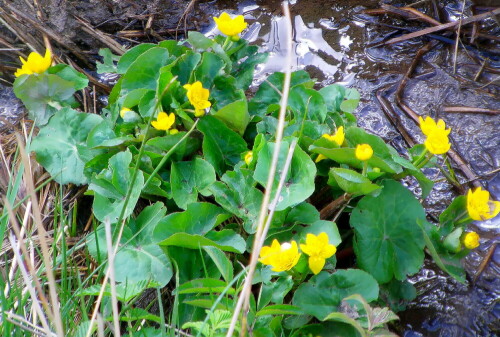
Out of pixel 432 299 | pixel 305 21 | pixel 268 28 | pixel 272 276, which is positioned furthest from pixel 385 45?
pixel 272 276

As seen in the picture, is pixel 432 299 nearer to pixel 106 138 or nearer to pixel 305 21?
pixel 106 138

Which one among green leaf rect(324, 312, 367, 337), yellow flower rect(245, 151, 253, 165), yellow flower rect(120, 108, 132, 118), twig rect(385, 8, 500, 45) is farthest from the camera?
twig rect(385, 8, 500, 45)

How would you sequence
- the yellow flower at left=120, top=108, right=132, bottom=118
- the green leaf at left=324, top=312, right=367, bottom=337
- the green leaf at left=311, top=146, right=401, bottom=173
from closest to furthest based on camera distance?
the green leaf at left=324, top=312, right=367, bottom=337, the green leaf at left=311, top=146, right=401, bottom=173, the yellow flower at left=120, top=108, right=132, bottom=118

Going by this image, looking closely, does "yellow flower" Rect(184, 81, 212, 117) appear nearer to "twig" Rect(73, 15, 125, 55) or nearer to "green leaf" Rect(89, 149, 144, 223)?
"green leaf" Rect(89, 149, 144, 223)

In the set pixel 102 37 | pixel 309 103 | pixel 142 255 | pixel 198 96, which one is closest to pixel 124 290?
pixel 142 255

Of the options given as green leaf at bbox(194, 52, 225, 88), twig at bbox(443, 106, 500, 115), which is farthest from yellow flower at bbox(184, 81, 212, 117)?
twig at bbox(443, 106, 500, 115)

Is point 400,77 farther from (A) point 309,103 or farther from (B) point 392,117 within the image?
(A) point 309,103
